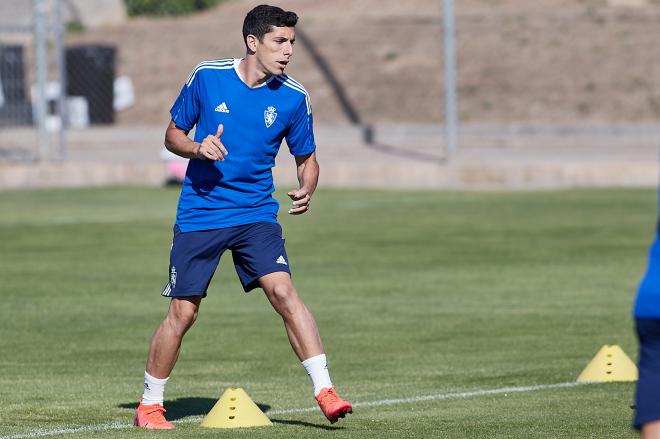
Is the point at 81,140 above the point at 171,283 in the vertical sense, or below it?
below

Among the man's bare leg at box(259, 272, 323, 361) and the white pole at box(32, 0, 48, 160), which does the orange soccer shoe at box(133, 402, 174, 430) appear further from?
the white pole at box(32, 0, 48, 160)

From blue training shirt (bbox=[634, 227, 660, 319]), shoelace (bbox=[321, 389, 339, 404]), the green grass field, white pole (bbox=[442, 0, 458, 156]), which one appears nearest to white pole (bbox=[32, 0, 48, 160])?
the green grass field

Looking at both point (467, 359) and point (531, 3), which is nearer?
point (467, 359)

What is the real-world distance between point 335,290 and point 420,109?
97.9ft

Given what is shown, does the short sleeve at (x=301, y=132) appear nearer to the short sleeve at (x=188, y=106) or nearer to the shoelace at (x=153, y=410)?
the short sleeve at (x=188, y=106)

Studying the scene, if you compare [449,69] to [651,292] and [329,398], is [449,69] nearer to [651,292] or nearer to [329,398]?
[329,398]

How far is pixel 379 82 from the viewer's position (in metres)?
45.9

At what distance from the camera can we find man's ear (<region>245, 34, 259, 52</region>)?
307 inches

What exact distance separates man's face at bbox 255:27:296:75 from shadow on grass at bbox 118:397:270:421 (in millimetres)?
1843

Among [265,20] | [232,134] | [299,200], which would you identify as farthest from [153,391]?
[265,20]

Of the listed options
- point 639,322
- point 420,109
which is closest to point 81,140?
point 420,109

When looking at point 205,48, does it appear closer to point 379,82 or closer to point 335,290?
point 379,82

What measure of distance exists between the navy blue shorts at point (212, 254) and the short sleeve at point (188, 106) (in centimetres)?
54

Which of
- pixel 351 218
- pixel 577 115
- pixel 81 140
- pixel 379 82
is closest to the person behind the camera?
pixel 351 218
